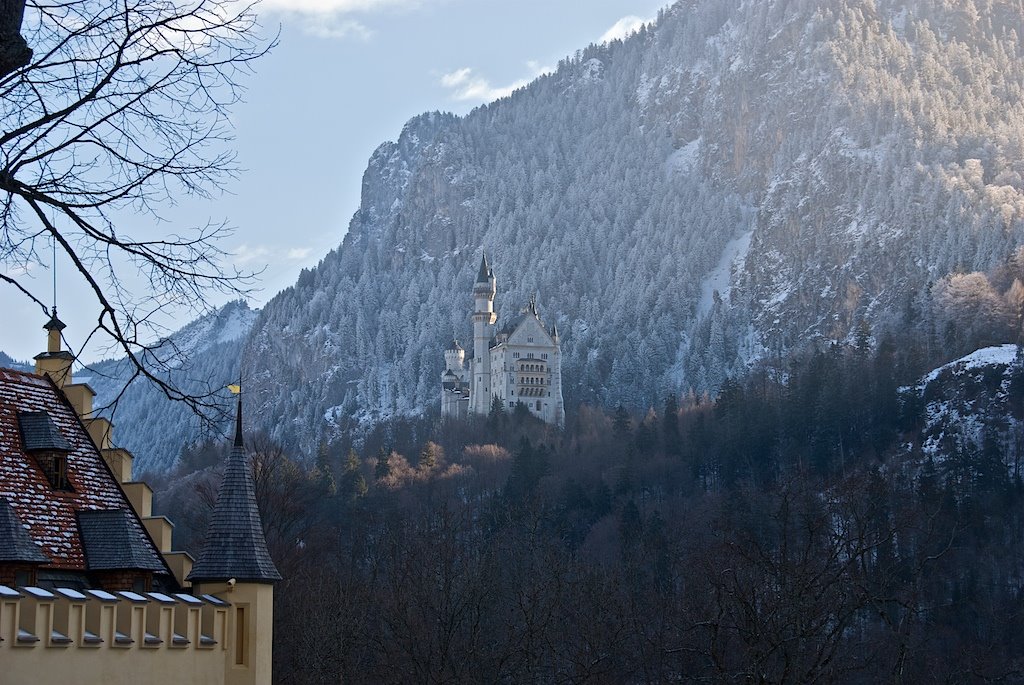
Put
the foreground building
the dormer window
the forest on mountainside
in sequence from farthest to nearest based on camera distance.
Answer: the forest on mountainside, the dormer window, the foreground building

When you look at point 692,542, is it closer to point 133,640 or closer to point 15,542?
point 15,542

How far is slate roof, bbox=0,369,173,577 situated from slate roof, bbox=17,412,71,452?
0.38 feet

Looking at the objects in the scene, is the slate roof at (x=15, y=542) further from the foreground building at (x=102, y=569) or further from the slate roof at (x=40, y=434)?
the slate roof at (x=40, y=434)

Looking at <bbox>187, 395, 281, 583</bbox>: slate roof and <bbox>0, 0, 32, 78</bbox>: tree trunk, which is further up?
<bbox>0, 0, 32, 78</bbox>: tree trunk

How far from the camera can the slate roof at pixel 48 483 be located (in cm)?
3266

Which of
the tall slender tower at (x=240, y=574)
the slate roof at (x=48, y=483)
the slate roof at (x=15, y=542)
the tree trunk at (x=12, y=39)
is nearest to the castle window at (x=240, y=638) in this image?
the tall slender tower at (x=240, y=574)

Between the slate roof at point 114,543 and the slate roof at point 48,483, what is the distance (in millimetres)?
130

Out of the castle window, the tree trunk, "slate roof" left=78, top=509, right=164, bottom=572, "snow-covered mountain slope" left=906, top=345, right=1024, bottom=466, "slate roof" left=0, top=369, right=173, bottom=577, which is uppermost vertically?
"snow-covered mountain slope" left=906, top=345, right=1024, bottom=466

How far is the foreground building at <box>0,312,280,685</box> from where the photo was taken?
27516 millimetres

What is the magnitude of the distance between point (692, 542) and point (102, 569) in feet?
251

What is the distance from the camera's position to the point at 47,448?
34.1 m

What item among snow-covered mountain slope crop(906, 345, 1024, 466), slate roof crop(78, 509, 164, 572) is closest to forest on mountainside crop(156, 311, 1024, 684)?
snow-covered mountain slope crop(906, 345, 1024, 466)

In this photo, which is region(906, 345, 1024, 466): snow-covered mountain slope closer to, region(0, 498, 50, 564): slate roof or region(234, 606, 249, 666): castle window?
region(234, 606, 249, 666): castle window

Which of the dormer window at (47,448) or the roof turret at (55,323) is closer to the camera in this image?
the roof turret at (55,323)
